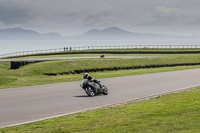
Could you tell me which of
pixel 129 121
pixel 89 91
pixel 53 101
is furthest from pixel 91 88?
pixel 129 121

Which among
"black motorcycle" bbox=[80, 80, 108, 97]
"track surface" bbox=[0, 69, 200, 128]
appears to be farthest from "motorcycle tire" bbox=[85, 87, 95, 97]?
"track surface" bbox=[0, 69, 200, 128]

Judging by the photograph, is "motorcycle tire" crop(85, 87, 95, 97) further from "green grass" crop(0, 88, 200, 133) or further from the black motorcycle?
"green grass" crop(0, 88, 200, 133)

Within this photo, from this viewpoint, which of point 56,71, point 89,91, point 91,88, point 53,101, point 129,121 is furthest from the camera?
point 56,71

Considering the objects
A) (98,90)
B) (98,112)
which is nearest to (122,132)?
(98,112)

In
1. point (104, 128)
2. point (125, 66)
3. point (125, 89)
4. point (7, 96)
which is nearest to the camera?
point (104, 128)

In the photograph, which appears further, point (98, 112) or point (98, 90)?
point (98, 90)

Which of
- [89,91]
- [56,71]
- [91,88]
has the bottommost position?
[89,91]

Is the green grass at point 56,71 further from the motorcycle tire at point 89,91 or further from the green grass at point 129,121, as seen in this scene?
the green grass at point 129,121

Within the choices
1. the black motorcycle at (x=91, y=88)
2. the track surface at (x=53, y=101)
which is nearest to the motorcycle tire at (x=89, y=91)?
the black motorcycle at (x=91, y=88)

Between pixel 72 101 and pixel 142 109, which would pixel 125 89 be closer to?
pixel 72 101

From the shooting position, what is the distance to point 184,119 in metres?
9.33

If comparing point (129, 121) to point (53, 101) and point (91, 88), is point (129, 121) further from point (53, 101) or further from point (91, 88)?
point (91, 88)

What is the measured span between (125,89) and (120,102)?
453 centimetres

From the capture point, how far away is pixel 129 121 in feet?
30.8
